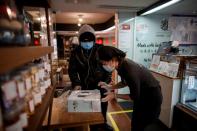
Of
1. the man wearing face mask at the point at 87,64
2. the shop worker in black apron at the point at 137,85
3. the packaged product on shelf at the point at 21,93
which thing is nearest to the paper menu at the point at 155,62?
the man wearing face mask at the point at 87,64

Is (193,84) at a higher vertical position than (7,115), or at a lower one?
lower

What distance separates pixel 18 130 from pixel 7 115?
7cm

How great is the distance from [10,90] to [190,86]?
8.06ft

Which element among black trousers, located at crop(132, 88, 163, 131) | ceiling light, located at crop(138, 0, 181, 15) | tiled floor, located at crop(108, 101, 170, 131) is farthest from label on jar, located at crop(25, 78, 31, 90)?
ceiling light, located at crop(138, 0, 181, 15)

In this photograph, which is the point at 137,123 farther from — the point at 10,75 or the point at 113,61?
the point at 10,75

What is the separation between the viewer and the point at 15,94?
0.54 meters

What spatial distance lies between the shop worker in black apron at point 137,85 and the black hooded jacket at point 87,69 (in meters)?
0.52

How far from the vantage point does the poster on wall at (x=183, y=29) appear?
13.1 feet

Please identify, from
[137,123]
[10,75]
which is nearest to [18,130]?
[10,75]

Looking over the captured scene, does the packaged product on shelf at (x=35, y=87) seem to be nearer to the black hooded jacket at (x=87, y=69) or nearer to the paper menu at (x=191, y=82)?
the black hooded jacket at (x=87, y=69)

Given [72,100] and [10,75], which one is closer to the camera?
[10,75]

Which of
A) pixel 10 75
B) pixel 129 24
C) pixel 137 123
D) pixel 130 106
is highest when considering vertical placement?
pixel 129 24

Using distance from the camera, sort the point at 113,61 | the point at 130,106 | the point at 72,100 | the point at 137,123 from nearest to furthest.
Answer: the point at 72,100 < the point at 113,61 < the point at 137,123 < the point at 130,106

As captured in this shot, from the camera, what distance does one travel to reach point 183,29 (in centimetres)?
401
